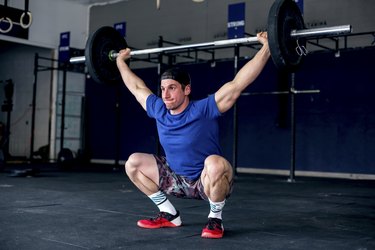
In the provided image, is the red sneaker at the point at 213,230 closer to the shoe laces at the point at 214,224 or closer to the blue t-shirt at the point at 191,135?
the shoe laces at the point at 214,224

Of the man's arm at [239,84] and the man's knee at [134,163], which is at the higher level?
the man's arm at [239,84]

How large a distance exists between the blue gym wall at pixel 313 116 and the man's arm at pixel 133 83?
3366 millimetres

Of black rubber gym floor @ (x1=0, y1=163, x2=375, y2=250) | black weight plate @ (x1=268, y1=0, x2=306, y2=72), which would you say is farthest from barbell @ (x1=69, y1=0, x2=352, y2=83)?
black rubber gym floor @ (x1=0, y1=163, x2=375, y2=250)

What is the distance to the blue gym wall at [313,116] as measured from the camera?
5832mm

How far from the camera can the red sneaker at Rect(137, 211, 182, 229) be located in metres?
2.05

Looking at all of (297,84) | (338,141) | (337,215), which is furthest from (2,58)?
(337,215)

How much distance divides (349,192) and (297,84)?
2.62 meters

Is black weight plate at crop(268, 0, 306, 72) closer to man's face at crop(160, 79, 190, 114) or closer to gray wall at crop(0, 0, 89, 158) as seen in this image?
man's face at crop(160, 79, 190, 114)

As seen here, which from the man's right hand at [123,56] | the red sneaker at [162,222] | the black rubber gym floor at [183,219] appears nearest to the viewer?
the black rubber gym floor at [183,219]

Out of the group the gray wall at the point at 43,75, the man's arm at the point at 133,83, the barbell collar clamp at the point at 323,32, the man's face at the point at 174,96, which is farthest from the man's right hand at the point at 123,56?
the gray wall at the point at 43,75

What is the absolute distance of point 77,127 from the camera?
8773 mm

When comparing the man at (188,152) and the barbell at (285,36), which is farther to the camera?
the barbell at (285,36)

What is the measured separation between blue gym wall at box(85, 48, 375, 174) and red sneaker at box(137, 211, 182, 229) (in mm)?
3937

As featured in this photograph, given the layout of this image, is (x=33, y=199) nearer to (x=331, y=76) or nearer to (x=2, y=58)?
(x=331, y=76)
